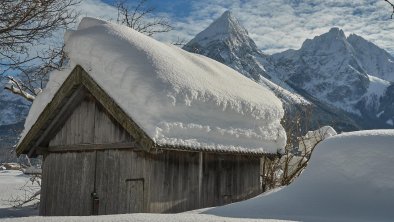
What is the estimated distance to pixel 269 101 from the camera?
14906 mm

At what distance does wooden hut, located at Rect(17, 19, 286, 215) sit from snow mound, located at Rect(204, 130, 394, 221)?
2.75 m

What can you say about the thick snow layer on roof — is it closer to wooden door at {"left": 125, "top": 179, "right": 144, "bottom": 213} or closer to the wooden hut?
the wooden hut

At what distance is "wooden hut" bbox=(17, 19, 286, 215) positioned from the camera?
1112 centimetres

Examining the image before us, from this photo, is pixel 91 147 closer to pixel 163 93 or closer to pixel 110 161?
pixel 110 161

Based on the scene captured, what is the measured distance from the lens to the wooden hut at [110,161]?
11.1 metres

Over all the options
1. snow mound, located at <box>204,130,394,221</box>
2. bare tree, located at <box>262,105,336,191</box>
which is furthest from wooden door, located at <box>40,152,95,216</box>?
bare tree, located at <box>262,105,336,191</box>

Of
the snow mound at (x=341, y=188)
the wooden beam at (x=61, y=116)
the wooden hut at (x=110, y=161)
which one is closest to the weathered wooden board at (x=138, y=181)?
the wooden hut at (x=110, y=161)

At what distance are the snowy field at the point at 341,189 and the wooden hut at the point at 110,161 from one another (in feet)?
8.84

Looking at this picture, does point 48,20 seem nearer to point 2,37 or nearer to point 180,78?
point 2,37

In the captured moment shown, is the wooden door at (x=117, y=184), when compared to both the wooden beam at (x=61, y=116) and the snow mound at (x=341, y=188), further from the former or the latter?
the snow mound at (x=341, y=188)

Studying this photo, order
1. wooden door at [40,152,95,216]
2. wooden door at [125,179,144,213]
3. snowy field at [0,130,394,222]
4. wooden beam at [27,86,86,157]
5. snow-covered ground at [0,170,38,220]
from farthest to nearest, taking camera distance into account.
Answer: snow-covered ground at [0,170,38,220], wooden beam at [27,86,86,157], wooden door at [40,152,95,216], wooden door at [125,179,144,213], snowy field at [0,130,394,222]

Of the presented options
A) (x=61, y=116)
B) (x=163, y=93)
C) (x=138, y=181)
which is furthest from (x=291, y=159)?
(x=163, y=93)

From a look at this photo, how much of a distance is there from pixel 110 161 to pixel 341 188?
567 cm

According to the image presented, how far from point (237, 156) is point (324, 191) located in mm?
5181
